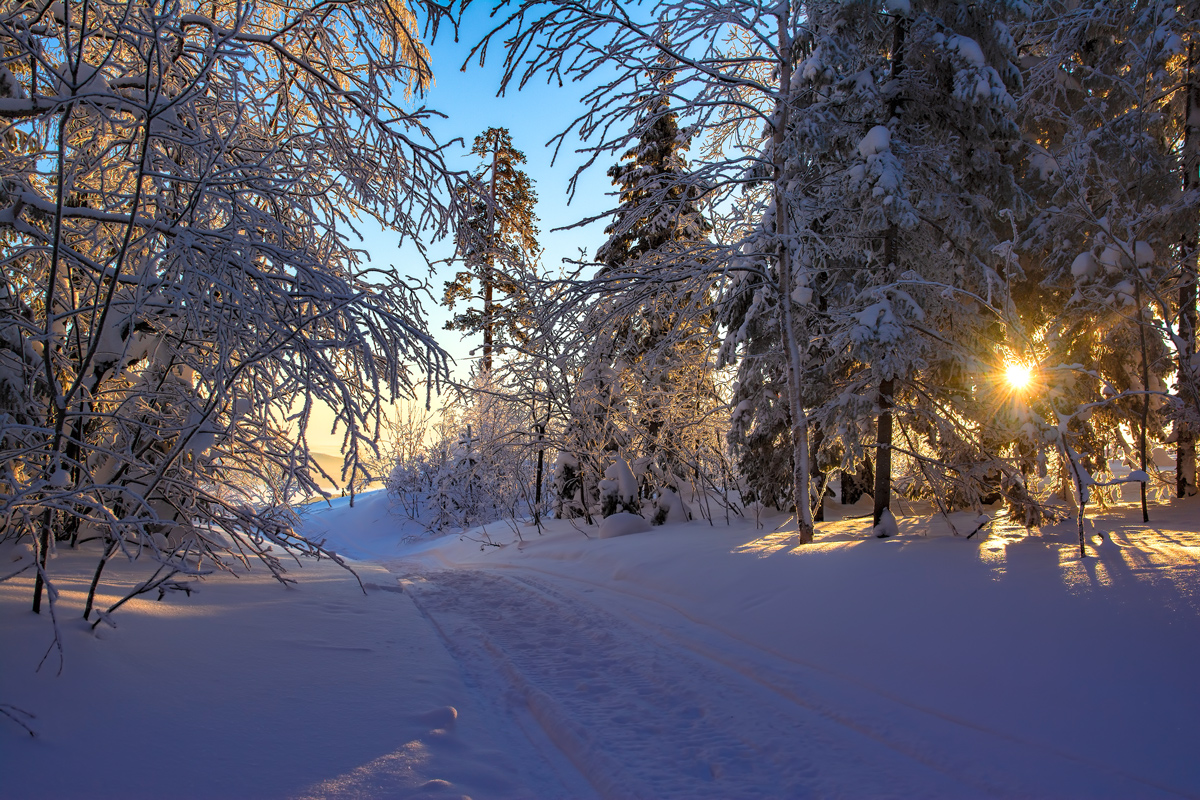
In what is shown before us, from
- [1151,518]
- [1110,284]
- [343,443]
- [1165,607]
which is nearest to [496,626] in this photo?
[343,443]

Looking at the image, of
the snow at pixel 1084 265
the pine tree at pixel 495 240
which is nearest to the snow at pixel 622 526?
the pine tree at pixel 495 240

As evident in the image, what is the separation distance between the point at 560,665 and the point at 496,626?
56.0 inches

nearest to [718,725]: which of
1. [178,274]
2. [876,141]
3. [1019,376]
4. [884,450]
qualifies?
[178,274]

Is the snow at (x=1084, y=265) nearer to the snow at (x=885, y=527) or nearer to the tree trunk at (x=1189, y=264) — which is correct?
the tree trunk at (x=1189, y=264)

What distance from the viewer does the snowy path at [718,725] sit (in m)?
3.18

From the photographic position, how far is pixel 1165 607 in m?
4.21

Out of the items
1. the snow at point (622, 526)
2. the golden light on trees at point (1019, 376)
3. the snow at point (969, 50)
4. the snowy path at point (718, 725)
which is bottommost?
the snowy path at point (718, 725)

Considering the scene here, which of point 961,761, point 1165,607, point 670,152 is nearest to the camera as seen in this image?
point 961,761

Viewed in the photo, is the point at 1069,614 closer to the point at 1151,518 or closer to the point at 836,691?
the point at 836,691

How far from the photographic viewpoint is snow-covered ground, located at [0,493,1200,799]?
2992 millimetres

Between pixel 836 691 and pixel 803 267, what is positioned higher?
pixel 803 267

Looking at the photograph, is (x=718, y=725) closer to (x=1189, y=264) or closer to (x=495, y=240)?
(x=495, y=240)

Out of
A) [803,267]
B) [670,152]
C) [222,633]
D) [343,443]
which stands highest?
[670,152]

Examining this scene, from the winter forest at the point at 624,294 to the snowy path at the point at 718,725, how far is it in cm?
8
